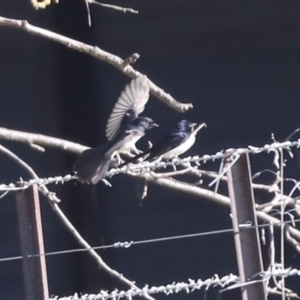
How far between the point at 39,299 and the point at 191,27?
2.35m

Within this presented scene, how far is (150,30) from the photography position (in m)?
4.40

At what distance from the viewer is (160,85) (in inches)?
172

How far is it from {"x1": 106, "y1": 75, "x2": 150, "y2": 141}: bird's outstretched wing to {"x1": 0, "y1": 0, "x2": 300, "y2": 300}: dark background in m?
1.01

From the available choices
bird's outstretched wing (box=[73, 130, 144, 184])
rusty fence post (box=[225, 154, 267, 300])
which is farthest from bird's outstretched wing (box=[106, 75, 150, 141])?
rusty fence post (box=[225, 154, 267, 300])

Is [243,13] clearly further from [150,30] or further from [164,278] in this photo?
[164,278]

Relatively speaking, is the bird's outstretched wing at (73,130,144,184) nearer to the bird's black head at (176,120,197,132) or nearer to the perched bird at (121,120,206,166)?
the perched bird at (121,120,206,166)

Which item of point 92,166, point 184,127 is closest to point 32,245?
point 92,166

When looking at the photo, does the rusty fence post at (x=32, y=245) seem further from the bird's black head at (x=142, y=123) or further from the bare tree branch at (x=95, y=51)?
the bare tree branch at (x=95, y=51)

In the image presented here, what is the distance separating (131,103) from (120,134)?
319 mm

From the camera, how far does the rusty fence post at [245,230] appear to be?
2078mm

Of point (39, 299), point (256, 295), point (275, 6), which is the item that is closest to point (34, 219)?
point (39, 299)

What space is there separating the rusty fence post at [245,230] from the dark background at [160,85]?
2222 mm

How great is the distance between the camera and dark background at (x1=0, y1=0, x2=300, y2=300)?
435 centimetres

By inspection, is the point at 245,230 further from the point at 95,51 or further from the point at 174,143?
the point at 95,51
